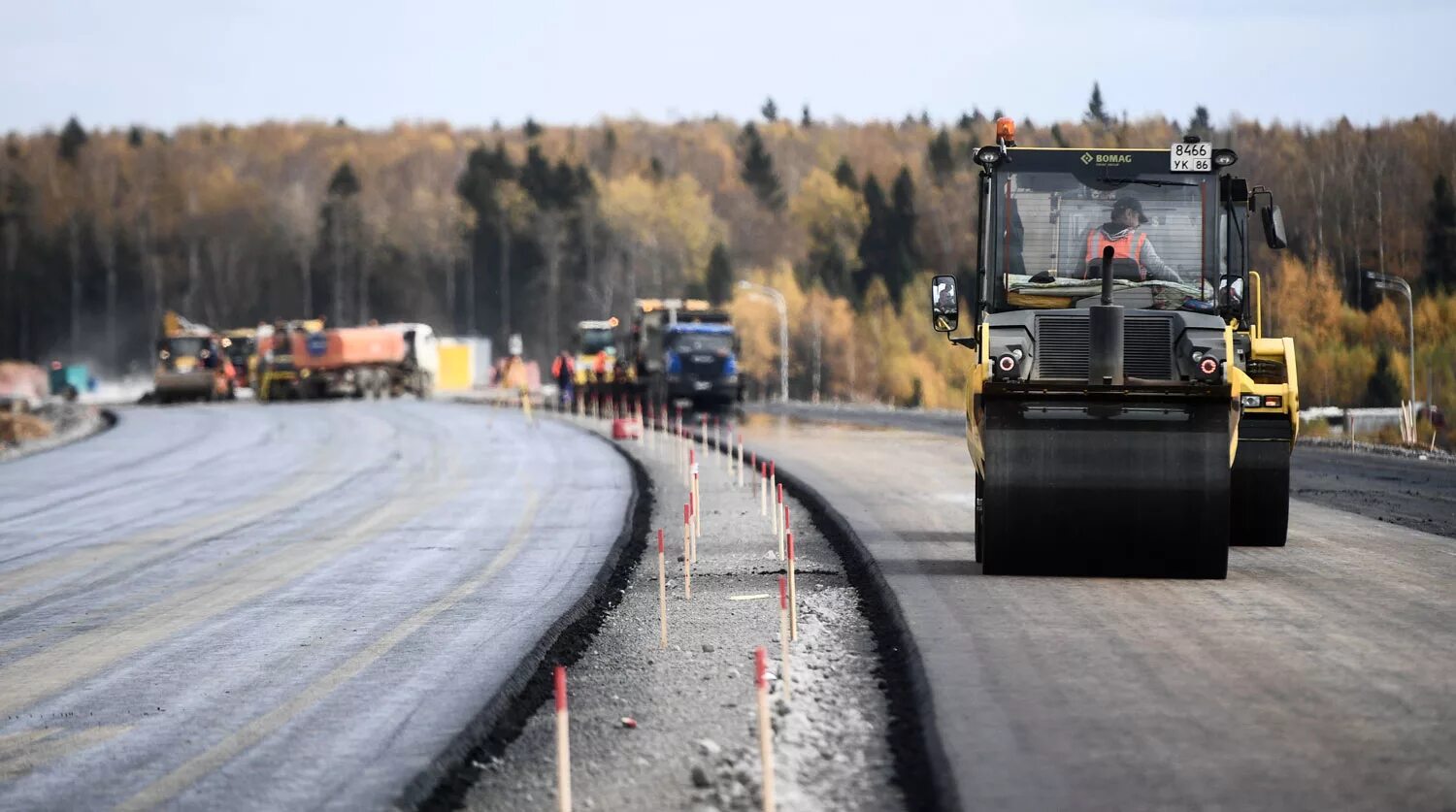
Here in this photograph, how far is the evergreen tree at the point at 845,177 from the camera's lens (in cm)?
16000

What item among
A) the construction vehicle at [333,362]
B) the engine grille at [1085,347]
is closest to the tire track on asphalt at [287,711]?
the engine grille at [1085,347]

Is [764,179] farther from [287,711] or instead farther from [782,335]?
[287,711]

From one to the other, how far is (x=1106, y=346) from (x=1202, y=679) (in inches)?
173

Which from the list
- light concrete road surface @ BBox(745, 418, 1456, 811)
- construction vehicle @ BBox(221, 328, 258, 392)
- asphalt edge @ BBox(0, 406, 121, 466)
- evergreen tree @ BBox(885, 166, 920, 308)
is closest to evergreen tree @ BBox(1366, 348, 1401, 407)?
asphalt edge @ BBox(0, 406, 121, 466)

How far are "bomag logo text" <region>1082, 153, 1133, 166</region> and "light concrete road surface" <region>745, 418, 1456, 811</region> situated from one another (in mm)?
3014

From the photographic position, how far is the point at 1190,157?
15.6 meters

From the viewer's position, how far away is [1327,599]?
14.4 m

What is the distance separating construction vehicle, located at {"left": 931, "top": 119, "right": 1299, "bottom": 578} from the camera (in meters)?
14.7

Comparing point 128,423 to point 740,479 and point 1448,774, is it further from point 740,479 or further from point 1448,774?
point 1448,774

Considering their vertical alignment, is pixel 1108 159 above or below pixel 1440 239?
below

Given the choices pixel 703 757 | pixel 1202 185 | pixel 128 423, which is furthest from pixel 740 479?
pixel 128 423

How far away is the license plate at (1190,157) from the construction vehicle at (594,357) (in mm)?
48796

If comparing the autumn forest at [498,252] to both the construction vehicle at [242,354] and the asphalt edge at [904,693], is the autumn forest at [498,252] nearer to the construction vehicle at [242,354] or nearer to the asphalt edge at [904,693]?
the construction vehicle at [242,354]

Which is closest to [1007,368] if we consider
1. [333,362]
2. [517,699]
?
[517,699]
